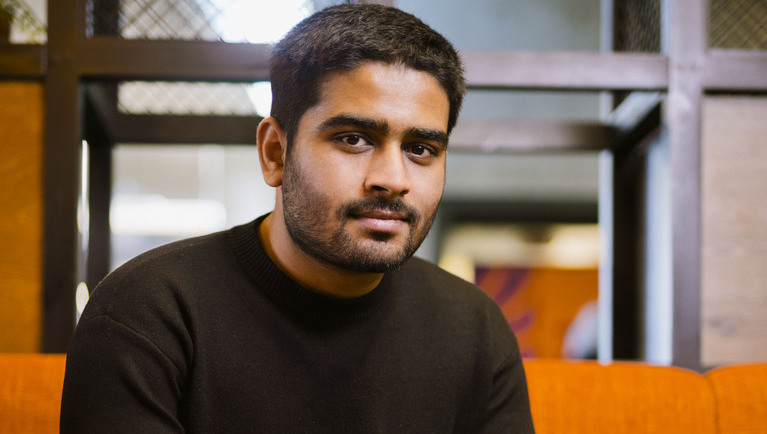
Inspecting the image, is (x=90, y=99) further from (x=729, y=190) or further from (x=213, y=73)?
(x=729, y=190)

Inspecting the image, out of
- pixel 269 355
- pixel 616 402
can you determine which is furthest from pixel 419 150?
pixel 616 402

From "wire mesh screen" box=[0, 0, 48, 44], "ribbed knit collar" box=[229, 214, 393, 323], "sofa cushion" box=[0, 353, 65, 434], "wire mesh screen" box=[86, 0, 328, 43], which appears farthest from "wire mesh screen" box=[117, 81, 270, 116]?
"ribbed knit collar" box=[229, 214, 393, 323]

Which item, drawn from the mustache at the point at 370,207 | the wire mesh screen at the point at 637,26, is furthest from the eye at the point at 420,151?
the wire mesh screen at the point at 637,26

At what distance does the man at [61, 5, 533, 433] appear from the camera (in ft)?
2.95

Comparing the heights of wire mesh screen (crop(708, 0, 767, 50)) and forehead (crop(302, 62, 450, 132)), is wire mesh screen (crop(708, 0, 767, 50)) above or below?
above

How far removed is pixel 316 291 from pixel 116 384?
0.33m

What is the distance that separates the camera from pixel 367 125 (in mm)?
947

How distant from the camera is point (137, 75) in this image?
5.25 ft

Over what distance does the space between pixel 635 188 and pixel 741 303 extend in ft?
1.62

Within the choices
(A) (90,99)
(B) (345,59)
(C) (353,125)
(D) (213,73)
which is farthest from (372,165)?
(A) (90,99)

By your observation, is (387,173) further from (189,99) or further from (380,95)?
(189,99)

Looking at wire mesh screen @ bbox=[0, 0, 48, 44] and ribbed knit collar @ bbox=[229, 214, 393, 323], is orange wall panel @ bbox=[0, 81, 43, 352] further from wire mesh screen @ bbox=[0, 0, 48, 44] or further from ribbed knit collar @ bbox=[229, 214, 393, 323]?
→ ribbed knit collar @ bbox=[229, 214, 393, 323]

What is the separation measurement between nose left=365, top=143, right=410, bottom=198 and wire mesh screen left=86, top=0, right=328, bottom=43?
878 mm

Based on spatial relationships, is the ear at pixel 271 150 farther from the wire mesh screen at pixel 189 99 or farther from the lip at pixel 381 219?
the wire mesh screen at pixel 189 99
